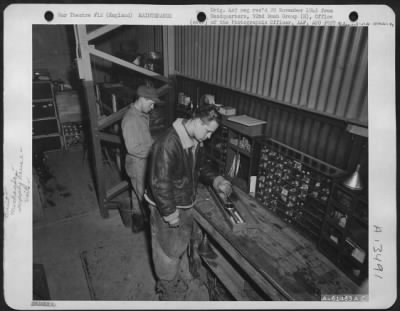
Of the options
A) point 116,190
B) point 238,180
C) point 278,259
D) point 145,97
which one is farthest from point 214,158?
point 278,259

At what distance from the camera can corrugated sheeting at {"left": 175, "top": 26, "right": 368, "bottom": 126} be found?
2.30 m

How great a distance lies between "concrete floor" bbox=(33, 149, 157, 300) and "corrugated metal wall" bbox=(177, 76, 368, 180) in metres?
2.72

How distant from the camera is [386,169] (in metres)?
2.28

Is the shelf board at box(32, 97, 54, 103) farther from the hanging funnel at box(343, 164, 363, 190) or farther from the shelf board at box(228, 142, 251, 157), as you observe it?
the hanging funnel at box(343, 164, 363, 190)

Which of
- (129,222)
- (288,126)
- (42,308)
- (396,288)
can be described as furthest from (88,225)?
(396,288)

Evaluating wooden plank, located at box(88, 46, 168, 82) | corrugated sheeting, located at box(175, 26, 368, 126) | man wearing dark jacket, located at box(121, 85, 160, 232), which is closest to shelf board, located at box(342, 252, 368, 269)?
corrugated sheeting, located at box(175, 26, 368, 126)

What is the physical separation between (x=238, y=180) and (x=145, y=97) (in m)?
1.94

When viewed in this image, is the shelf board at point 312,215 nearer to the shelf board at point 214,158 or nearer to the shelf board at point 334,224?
the shelf board at point 334,224

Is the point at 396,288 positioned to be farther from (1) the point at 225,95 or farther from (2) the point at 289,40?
(1) the point at 225,95

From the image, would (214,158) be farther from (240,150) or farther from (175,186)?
(175,186)

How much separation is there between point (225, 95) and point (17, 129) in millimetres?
2821

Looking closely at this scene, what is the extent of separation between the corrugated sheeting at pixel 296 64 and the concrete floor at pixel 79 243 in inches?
120

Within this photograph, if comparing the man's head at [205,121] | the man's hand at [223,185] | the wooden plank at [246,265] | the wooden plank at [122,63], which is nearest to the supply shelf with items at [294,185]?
the man's hand at [223,185]

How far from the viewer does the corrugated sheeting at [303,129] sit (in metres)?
2.54
